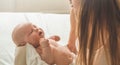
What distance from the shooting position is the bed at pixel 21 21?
133cm

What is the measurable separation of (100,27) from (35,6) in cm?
129

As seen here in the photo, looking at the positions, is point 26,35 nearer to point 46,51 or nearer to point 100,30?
point 46,51

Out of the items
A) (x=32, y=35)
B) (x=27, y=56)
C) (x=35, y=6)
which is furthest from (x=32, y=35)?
(x=35, y=6)

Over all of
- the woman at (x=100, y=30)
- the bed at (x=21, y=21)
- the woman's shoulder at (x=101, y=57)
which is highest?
the woman at (x=100, y=30)

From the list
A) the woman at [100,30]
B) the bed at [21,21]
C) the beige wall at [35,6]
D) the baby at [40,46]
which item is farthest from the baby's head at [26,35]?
the beige wall at [35,6]

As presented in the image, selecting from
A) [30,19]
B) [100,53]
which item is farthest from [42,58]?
[30,19]

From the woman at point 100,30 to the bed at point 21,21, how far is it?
588mm

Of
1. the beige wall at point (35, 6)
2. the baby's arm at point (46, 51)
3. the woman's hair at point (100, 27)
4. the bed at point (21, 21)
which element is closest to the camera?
the woman's hair at point (100, 27)

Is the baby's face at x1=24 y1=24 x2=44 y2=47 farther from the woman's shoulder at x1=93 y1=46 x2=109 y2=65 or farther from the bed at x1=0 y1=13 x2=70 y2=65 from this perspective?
the woman's shoulder at x1=93 y1=46 x2=109 y2=65

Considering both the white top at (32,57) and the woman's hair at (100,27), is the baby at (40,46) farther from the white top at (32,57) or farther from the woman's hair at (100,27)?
the woman's hair at (100,27)

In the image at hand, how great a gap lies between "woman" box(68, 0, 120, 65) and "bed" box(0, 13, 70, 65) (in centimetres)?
59

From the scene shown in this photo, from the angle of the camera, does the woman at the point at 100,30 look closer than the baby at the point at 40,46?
Yes

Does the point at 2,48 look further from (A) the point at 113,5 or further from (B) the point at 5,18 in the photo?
(A) the point at 113,5

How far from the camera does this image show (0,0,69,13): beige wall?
195 centimetres
